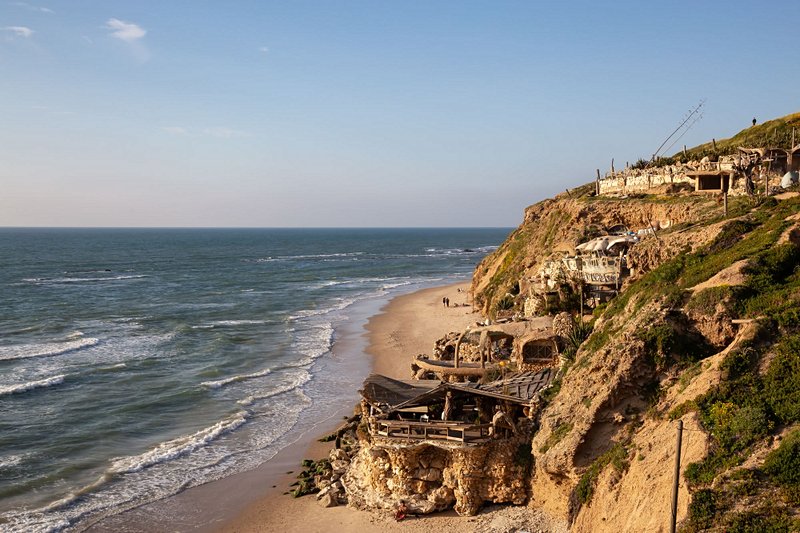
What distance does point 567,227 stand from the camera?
46625 millimetres

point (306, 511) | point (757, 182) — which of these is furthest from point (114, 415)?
point (757, 182)

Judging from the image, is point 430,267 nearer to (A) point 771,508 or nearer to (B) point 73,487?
(B) point 73,487

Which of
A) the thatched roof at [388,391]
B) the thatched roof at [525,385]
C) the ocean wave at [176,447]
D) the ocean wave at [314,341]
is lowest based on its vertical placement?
the ocean wave at [176,447]

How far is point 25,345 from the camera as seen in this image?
47.2 metres

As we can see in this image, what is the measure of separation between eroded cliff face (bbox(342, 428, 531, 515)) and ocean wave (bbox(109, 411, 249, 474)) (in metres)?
10.3

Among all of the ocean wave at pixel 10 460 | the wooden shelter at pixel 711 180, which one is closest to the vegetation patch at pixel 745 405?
the ocean wave at pixel 10 460

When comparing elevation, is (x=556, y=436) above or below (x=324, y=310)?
above

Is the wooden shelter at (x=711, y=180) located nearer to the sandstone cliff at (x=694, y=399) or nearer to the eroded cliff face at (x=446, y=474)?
the sandstone cliff at (x=694, y=399)

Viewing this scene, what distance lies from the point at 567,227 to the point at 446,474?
98.2 feet

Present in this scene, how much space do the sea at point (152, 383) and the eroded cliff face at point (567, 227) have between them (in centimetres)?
1145

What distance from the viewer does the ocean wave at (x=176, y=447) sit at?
86.1ft

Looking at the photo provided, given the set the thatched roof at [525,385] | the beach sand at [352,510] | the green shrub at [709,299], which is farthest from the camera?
the thatched roof at [525,385]

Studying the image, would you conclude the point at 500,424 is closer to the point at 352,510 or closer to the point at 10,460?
the point at 352,510

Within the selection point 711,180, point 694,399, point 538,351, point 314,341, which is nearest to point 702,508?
point 694,399
